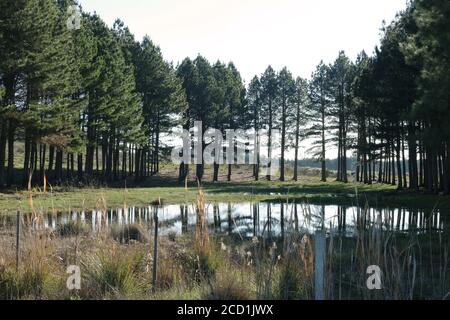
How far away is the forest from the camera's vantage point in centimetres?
1988

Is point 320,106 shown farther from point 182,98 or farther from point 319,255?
point 319,255

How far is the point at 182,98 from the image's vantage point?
172ft

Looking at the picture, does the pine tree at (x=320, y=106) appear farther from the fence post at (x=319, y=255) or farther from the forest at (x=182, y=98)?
the fence post at (x=319, y=255)

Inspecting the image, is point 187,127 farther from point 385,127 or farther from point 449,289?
point 449,289

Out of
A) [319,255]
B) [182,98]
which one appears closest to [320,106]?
[182,98]

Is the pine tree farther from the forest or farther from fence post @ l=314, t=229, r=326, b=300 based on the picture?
fence post @ l=314, t=229, r=326, b=300

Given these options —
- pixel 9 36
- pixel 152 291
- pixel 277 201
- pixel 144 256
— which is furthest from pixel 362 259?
pixel 9 36

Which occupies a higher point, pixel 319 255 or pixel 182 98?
pixel 182 98

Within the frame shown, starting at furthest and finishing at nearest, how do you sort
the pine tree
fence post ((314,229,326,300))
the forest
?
the pine tree < the forest < fence post ((314,229,326,300))

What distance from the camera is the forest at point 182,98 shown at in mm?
19881

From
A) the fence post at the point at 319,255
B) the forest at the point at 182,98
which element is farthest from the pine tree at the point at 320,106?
the fence post at the point at 319,255

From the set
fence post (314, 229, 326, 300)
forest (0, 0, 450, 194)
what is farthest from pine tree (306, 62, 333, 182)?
fence post (314, 229, 326, 300)

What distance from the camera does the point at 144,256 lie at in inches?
239

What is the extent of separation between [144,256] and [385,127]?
97.8 feet
